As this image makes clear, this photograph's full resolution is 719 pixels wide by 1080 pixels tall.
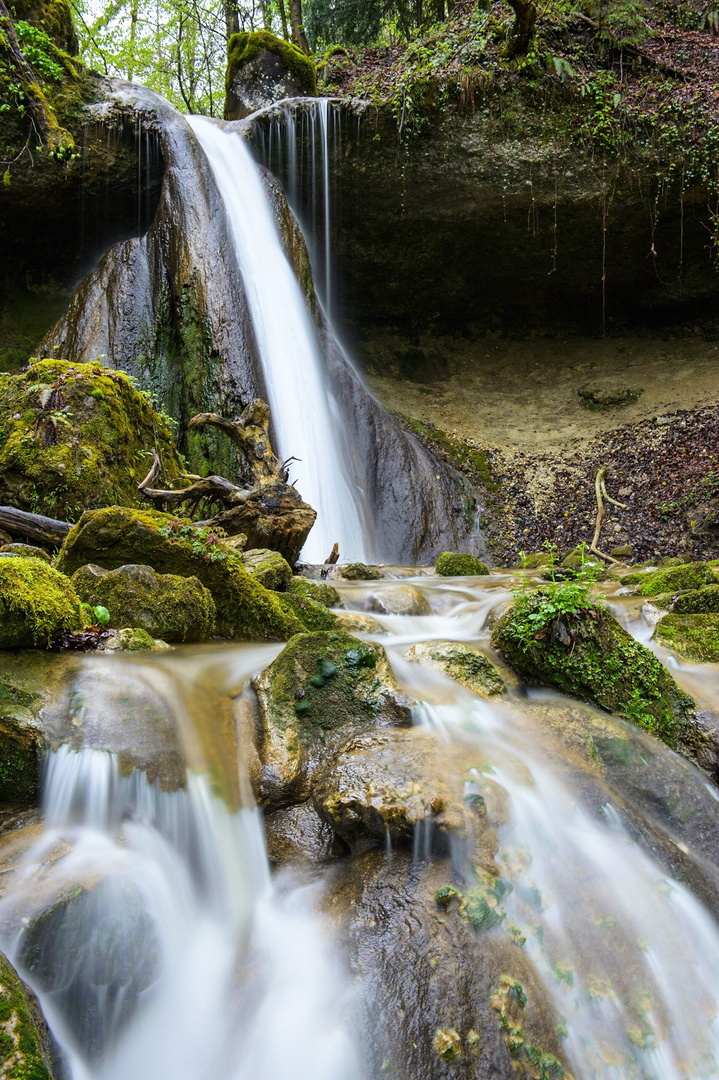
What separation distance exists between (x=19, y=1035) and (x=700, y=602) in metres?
4.47

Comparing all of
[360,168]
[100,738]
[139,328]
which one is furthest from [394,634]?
[360,168]

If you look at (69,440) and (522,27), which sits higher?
(522,27)

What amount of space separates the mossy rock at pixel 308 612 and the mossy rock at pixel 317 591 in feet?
1.79

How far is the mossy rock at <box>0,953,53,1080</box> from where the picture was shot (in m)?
1.48

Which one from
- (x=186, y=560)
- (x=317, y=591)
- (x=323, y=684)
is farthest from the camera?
(x=317, y=591)

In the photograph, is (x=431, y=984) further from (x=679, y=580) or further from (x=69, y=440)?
(x=69, y=440)

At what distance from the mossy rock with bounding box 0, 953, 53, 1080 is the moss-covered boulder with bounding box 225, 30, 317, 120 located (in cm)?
1527

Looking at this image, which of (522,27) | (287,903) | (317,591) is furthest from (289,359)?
(287,903)

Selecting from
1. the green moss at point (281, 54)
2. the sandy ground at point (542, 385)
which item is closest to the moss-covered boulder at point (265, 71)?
the green moss at point (281, 54)

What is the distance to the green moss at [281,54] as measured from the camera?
1330 cm

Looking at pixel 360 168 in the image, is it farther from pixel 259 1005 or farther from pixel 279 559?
pixel 259 1005

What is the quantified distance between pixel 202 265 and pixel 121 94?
4.79 metres

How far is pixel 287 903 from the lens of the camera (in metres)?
2.23

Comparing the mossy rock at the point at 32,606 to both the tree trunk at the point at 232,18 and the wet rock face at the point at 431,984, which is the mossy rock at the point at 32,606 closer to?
the wet rock face at the point at 431,984
